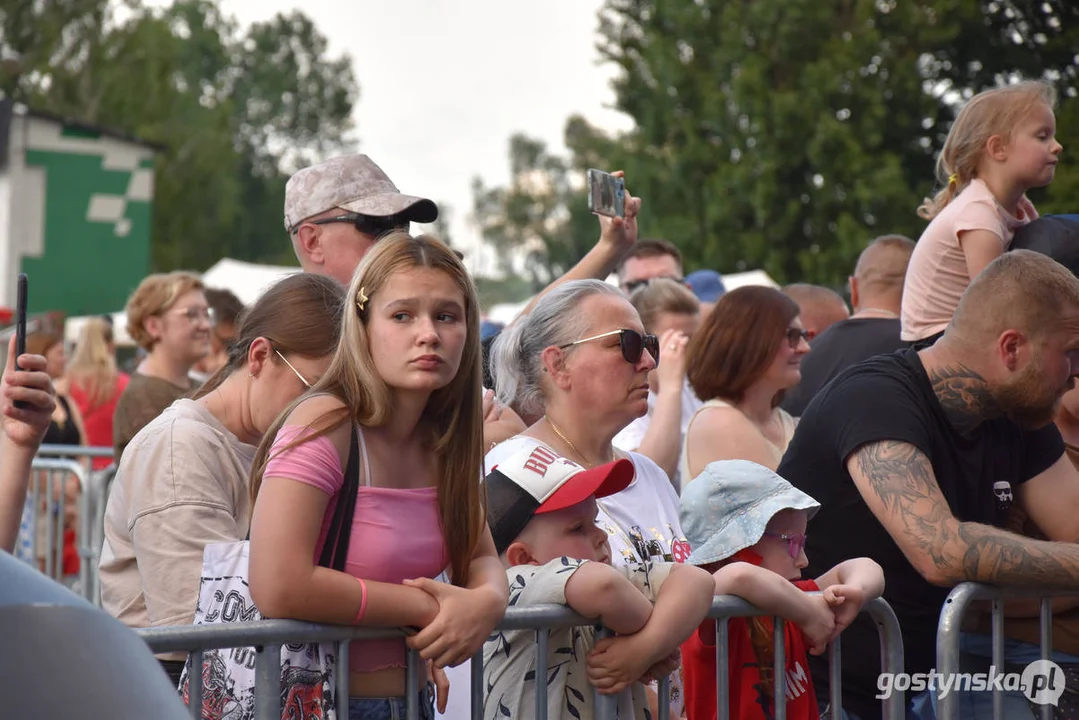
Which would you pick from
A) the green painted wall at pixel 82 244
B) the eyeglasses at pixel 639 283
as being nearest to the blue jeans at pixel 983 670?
the eyeglasses at pixel 639 283

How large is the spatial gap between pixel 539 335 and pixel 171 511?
1222mm

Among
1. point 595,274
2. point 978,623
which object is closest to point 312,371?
point 595,274

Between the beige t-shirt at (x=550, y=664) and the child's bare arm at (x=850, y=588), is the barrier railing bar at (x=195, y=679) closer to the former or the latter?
the beige t-shirt at (x=550, y=664)

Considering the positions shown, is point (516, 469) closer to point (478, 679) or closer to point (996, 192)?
point (478, 679)

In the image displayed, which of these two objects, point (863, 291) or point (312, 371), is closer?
point (312, 371)

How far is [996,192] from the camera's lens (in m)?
4.99

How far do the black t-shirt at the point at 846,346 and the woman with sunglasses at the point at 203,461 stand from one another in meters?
2.99

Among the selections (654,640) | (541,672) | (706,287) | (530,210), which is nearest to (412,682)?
(541,672)

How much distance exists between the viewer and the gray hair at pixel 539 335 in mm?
3965

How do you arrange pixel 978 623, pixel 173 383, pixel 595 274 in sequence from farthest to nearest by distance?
pixel 173 383 < pixel 595 274 < pixel 978 623

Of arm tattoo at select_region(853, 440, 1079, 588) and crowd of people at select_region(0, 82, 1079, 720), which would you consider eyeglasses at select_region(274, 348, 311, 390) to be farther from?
arm tattoo at select_region(853, 440, 1079, 588)

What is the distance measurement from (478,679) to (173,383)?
150 inches

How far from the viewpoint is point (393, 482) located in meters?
2.96

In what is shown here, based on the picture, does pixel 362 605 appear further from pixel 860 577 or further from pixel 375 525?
pixel 860 577
